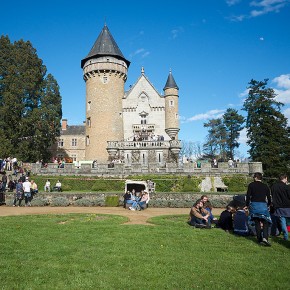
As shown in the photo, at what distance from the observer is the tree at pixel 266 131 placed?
36688mm

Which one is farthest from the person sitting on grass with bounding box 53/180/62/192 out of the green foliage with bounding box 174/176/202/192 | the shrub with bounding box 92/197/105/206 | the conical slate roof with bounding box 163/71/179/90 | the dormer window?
the conical slate roof with bounding box 163/71/179/90

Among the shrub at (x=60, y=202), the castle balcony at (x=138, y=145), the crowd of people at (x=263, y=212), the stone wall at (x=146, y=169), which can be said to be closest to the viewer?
the crowd of people at (x=263, y=212)

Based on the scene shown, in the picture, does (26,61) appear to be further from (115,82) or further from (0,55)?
(115,82)

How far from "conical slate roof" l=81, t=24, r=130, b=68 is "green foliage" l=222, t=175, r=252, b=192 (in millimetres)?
23899

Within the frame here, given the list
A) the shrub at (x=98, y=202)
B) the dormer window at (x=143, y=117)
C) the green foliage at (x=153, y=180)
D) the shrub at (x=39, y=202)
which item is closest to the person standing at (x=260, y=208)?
the shrub at (x=98, y=202)

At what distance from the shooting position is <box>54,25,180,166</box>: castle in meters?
40.5

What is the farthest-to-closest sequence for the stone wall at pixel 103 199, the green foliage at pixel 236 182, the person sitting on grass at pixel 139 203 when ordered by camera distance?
the green foliage at pixel 236 182 < the stone wall at pixel 103 199 < the person sitting on grass at pixel 139 203

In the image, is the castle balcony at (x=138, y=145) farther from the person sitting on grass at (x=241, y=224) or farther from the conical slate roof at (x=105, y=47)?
the person sitting on grass at (x=241, y=224)

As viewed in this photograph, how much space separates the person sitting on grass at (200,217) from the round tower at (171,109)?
1244 inches

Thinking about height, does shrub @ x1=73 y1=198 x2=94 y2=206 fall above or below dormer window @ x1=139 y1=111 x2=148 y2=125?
below

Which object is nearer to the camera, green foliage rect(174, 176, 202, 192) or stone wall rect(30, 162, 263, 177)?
green foliage rect(174, 176, 202, 192)

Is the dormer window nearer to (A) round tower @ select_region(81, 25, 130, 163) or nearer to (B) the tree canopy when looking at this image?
(A) round tower @ select_region(81, 25, 130, 163)

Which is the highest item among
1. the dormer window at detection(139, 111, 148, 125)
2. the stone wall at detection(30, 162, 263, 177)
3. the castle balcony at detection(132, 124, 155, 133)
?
the dormer window at detection(139, 111, 148, 125)

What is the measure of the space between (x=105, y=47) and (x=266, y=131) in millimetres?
25284
